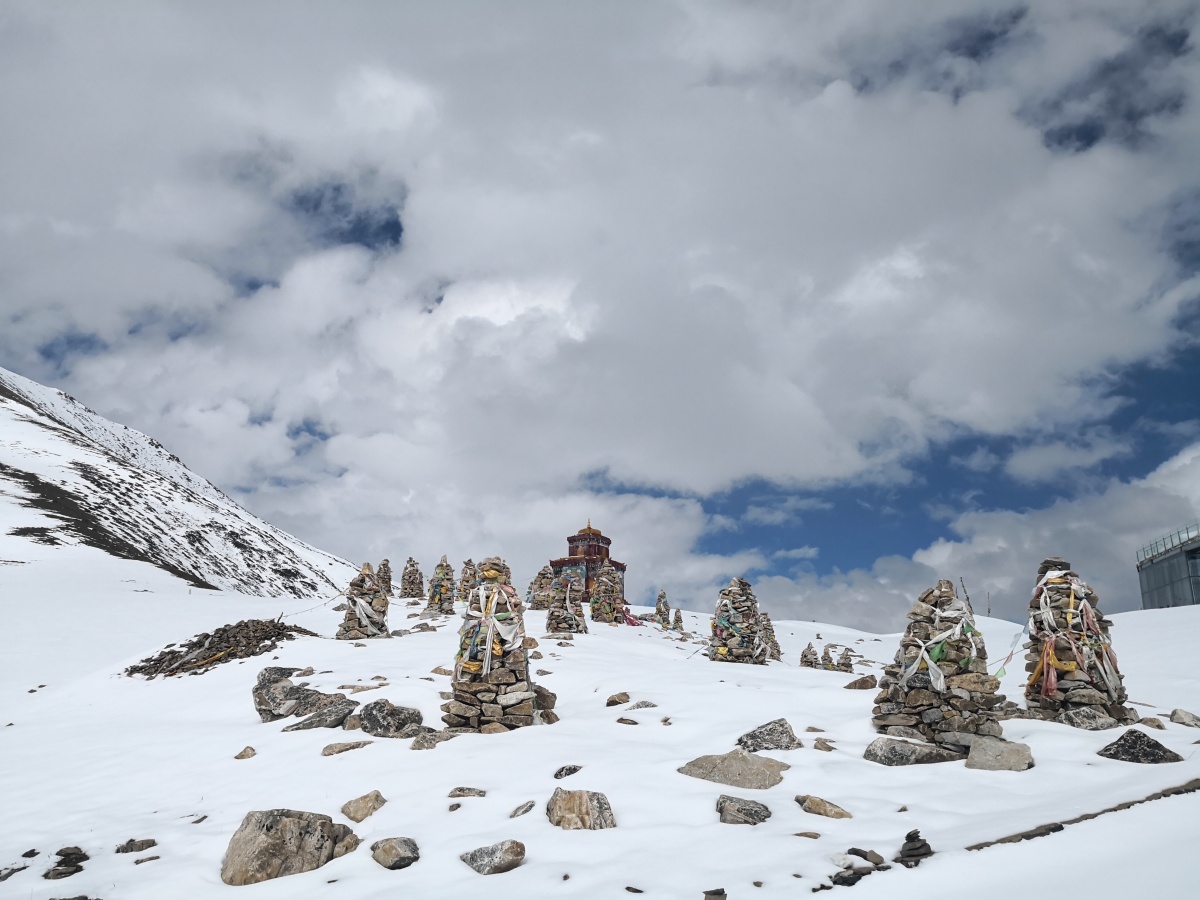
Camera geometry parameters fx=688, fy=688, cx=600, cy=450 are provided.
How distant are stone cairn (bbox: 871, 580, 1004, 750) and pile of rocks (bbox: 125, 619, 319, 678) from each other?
57.8 feet

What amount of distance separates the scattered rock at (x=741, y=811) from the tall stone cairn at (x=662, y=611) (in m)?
44.9

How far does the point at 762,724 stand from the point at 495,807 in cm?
503

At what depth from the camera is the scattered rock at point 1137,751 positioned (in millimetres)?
8633

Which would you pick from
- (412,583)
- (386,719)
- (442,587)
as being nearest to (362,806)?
(386,719)

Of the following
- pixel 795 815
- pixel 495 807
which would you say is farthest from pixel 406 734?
pixel 795 815

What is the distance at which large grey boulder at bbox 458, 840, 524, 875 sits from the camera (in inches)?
264

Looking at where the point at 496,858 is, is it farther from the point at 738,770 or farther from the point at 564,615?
the point at 564,615

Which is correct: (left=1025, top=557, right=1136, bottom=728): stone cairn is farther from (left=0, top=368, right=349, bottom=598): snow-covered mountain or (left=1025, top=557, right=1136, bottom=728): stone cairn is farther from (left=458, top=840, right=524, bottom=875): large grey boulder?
(left=0, top=368, right=349, bottom=598): snow-covered mountain

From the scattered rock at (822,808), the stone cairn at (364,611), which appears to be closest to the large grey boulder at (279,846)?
the scattered rock at (822,808)

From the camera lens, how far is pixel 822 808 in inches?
298

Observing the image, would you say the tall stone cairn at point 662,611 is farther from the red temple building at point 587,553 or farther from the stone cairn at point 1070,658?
the stone cairn at point 1070,658

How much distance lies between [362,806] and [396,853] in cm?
162

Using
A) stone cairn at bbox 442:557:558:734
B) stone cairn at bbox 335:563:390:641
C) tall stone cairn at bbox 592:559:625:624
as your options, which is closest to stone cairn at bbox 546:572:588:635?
tall stone cairn at bbox 592:559:625:624

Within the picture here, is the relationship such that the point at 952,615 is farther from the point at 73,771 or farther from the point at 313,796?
the point at 73,771
